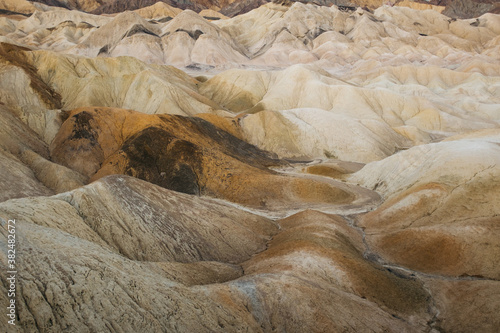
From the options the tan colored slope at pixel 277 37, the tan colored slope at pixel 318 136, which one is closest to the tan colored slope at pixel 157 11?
the tan colored slope at pixel 277 37

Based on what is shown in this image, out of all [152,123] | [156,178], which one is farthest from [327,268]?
[152,123]

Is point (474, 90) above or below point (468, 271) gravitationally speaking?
below

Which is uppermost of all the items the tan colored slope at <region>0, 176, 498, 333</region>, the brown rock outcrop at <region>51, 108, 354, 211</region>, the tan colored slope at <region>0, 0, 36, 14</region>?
the tan colored slope at <region>0, 0, 36, 14</region>

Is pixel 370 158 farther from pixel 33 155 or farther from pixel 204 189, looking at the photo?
pixel 33 155

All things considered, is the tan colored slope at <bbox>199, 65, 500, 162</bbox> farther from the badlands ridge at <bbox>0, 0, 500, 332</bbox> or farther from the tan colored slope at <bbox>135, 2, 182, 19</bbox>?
the tan colored slope at <bbox>135, 2, 182, 19</bbox>

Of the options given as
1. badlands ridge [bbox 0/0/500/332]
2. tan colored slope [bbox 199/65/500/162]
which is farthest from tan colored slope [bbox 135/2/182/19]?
tan colored slope [bbox 199/65/500/162]

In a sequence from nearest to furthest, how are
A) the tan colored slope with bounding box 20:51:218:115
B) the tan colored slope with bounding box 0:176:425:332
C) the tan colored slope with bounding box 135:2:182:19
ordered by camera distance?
the tan colored slope with bounding box 0:176:425:332 → the tan colored slope with bounding box 20:51:218:115 → the tan colored slope with bounding box 135:2:182:19

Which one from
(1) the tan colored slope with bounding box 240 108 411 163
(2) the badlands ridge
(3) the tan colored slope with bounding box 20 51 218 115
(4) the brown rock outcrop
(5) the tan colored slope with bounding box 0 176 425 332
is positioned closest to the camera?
(5) the tan colored slope with bounding box 0 176 425 332

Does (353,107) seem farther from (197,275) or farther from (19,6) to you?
(19,6)
